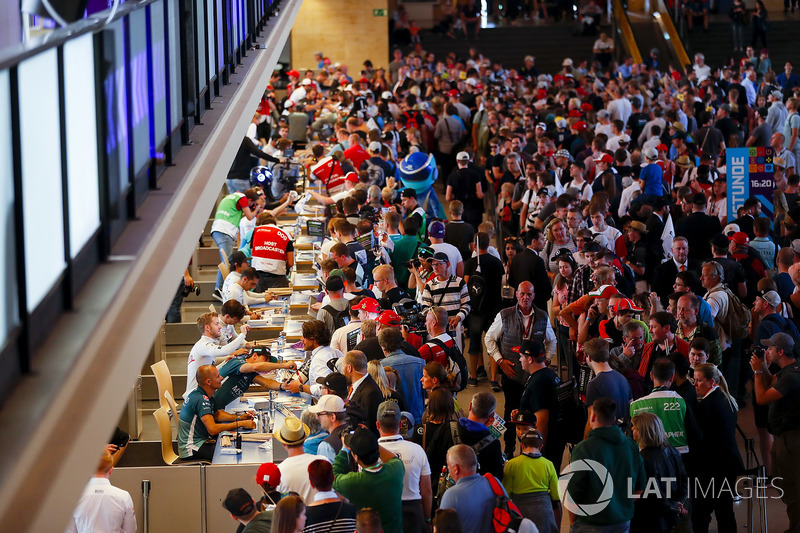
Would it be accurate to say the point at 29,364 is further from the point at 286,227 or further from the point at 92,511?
the point at 286,227

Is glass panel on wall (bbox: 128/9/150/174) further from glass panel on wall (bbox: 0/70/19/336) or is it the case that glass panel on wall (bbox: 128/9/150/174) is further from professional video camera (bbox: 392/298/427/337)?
professional video camera (bbox: 392/298/427/337)

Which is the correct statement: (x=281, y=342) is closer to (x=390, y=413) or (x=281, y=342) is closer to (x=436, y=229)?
(x=436, y=229)

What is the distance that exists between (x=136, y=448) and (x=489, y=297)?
11.0 ft

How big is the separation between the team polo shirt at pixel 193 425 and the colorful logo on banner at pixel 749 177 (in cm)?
633

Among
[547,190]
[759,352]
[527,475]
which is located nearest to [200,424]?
[527,475]

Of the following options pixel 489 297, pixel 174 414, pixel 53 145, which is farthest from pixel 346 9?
pixel 53 145

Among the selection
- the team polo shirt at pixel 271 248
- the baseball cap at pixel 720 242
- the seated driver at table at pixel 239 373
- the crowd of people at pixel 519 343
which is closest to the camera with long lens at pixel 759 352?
the crowd of people at pixel 519 343

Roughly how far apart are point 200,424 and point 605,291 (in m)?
3.00

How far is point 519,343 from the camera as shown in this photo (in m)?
7.55

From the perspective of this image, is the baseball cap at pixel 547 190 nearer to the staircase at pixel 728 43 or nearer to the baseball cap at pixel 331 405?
the baseball cap at pixel 331 405

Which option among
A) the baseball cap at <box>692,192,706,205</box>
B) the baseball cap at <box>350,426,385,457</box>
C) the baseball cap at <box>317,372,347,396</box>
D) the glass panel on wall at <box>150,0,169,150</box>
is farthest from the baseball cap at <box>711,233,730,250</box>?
the glass panel on wall at <box>150,0,169,150</box>

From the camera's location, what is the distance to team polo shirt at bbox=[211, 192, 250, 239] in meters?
10.3

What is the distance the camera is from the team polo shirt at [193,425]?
6551 millimetres
